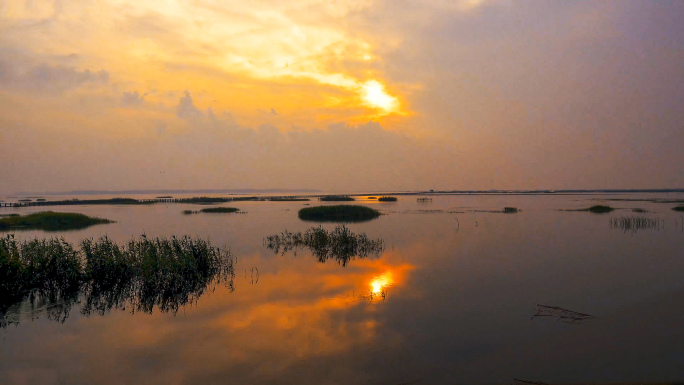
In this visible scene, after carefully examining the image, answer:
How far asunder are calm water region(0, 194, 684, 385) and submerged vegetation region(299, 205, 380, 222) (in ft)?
92.4

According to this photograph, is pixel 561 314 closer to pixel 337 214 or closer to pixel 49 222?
pixel 337 214

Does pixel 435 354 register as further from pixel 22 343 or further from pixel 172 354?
pixel 22 343

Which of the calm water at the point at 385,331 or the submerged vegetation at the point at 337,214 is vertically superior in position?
the submerged vegetation at the point at 337,214

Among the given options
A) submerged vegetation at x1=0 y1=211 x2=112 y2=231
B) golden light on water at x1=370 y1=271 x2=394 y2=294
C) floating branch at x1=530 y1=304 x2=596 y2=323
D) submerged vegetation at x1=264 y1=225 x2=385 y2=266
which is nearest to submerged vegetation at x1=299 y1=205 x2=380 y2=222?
submerged vegetation at x1=264 y1=225 x2=385 y2=266

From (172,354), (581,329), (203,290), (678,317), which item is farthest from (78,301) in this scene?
(678,317)

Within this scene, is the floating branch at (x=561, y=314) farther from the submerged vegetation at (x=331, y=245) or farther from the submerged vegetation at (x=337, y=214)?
the submerged vegetation at (x=337, y=214)

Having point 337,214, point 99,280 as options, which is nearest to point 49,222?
point 337,214

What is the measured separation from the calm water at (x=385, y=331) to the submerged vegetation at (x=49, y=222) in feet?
104

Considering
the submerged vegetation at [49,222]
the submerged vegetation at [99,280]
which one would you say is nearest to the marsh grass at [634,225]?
the submerged vegetation at [99,280]

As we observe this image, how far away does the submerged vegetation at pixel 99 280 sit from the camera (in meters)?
14.3

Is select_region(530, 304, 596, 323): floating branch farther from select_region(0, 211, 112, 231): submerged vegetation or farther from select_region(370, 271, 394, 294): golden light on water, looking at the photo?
select_region(0, 211, 112, 231): submerged vegetation

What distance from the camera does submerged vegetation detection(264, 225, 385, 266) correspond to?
82.7 feet

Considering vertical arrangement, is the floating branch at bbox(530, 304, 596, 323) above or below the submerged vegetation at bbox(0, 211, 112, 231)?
below

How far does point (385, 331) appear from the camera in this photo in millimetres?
12422
